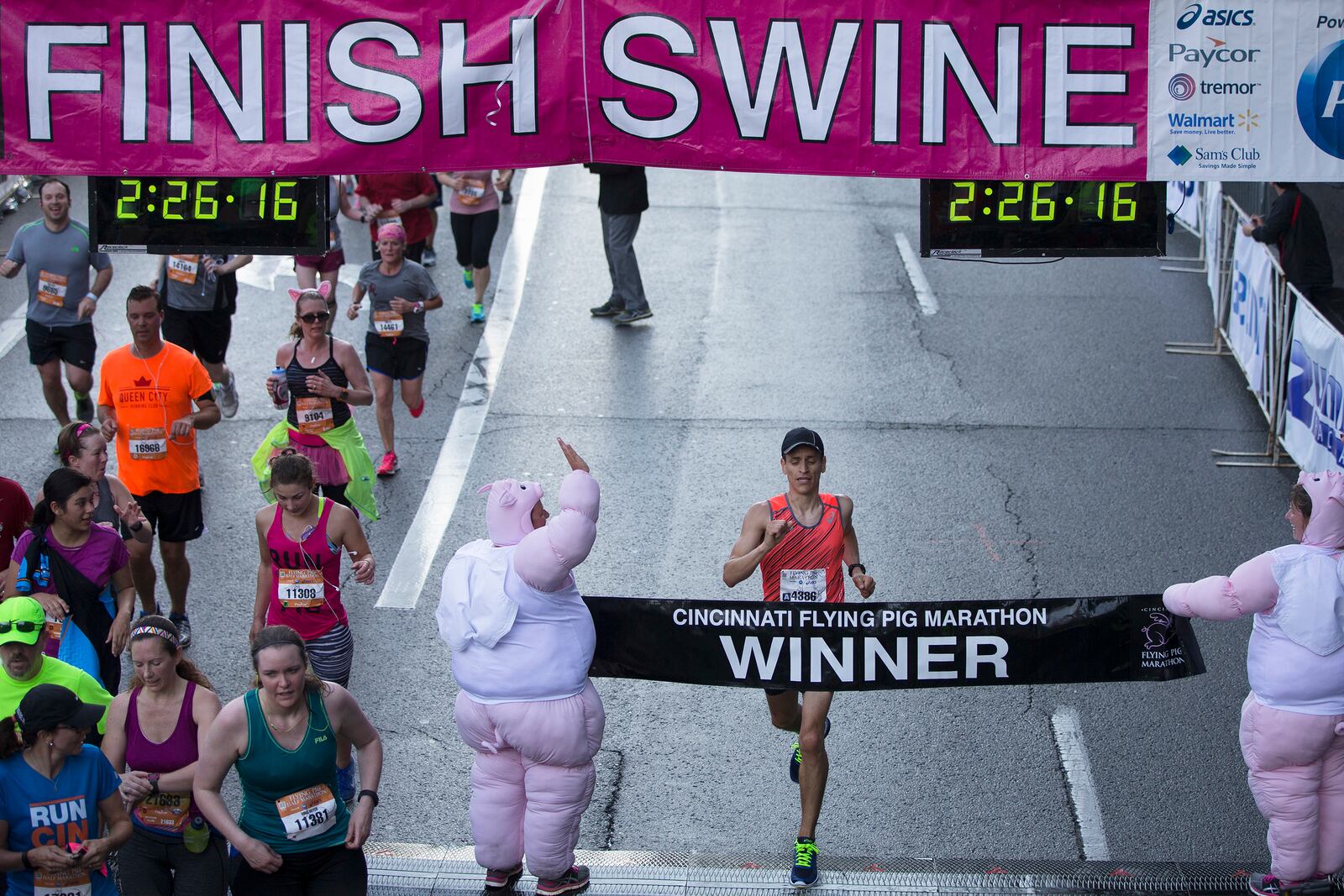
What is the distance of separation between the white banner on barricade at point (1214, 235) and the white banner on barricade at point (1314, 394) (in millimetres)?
2588

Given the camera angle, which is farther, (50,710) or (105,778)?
(105,778)

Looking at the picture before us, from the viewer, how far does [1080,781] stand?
26.1 ft

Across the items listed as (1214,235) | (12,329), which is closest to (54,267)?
(12,329)

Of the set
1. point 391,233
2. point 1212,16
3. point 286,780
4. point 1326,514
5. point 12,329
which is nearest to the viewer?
point 286,780

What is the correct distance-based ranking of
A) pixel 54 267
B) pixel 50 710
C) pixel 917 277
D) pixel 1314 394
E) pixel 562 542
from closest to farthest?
pixel 50 710 < pixel 562 542 < pixel 1314 394 < pixel 54 267 < pixel 917 277

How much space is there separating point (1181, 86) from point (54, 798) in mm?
5959

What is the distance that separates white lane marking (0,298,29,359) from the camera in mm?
14008

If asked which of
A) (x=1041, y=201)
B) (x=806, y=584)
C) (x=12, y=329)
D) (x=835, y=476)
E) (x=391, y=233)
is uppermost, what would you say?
(x=391, y=233)

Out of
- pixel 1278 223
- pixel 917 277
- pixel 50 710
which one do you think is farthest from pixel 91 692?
pixel 917 277

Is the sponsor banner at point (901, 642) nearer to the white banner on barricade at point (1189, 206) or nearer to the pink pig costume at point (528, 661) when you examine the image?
the pink pig costume at point (528, 661)

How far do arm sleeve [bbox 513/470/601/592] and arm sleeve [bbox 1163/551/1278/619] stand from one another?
2.59m

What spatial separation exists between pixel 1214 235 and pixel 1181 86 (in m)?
8.42

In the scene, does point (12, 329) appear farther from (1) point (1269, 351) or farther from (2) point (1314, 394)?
(2) point (1314, 394)

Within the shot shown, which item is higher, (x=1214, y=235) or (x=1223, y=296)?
(x=1214, y=235)
